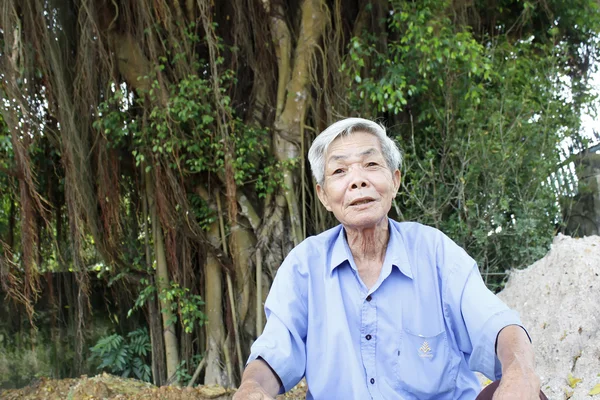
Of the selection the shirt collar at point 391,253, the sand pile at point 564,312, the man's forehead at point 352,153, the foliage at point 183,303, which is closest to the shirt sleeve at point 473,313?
the shirt collar at point 391,253

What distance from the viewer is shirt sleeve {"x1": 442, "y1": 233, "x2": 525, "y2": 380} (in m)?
1.62

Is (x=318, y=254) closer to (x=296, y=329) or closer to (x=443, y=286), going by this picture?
(x=296, y=329)

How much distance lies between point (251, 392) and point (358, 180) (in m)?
0.69

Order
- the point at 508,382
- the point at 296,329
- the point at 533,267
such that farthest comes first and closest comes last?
the point at 533,267 → the point at 296,329 → the point at 508,382

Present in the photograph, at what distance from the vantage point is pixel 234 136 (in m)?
4.64

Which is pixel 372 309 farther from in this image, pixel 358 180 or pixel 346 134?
pixel 346 134

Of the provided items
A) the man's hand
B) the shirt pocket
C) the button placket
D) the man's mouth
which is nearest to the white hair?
the man's mouth

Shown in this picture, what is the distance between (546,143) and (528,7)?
1.31 meters

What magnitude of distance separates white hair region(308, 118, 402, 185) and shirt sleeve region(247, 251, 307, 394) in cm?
31

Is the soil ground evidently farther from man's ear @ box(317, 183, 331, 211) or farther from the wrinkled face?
the wrinkled face

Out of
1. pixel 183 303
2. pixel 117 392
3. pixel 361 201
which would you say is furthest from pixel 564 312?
pixel 117 392

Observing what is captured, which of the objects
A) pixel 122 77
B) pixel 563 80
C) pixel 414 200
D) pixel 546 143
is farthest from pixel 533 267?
pixel 122 77

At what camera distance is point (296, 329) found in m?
1.80

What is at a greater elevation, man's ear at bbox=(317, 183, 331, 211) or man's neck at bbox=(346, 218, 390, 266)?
man's ear at bbox=(317, 183, 331, 211)
